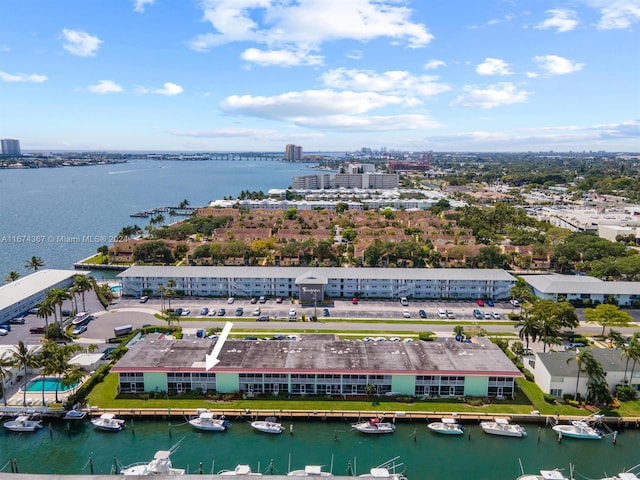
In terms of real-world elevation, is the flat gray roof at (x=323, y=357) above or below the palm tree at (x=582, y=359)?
below

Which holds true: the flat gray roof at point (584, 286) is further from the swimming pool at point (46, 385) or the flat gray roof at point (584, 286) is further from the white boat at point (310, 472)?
the swimming pool at point (46, 385)

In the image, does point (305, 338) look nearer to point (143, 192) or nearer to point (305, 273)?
point (305, 273)

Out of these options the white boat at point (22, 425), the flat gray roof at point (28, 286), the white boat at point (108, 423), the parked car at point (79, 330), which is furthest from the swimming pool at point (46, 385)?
the flat gray roof at point (28, 286)

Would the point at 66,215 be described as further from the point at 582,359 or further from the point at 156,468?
the point at 582,359

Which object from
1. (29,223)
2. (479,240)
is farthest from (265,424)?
(29,223)

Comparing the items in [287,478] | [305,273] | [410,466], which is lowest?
[410,466]

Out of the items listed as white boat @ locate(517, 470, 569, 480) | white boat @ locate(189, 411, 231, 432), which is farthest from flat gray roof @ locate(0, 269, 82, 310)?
white boat @ locate(517, 470, 569, 480)

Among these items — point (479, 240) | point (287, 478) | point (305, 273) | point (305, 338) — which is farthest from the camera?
point (479, 240)
